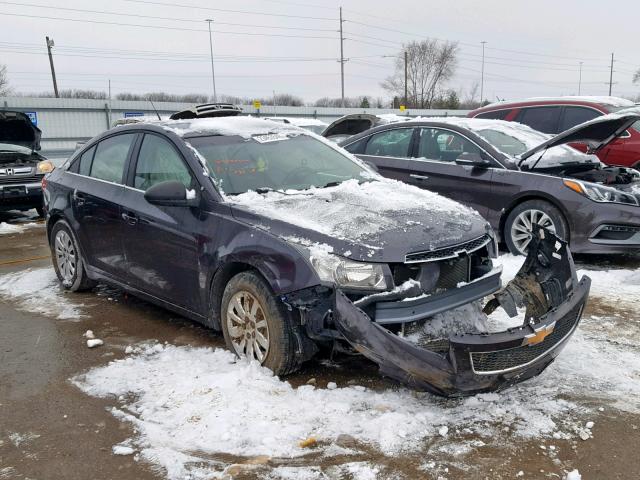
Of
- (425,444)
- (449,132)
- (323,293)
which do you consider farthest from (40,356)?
(449,132)

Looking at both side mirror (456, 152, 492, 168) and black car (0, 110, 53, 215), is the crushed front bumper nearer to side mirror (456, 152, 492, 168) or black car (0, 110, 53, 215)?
side mirror (456, 152, 492, 168)

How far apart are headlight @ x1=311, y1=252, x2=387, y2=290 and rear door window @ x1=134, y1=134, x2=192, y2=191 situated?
1.42 m

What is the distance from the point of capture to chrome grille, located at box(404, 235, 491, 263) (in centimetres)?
331

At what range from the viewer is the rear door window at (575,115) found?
919 cm

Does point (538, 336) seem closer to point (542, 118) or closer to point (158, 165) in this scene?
Result: point (158, 165)

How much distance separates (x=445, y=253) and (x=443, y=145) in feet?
13.7

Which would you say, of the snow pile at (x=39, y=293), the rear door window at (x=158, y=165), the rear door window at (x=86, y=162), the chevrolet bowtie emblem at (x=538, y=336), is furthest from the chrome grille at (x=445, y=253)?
the rear door window at (x=86, y=162)

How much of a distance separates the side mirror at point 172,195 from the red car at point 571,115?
23.1ft

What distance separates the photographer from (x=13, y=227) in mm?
9805

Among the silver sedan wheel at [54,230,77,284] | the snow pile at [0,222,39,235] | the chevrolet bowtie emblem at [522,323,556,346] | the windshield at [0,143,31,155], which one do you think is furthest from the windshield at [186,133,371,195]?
the windshield at [0,143,31,155]

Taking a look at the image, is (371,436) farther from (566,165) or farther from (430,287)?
(566,165)

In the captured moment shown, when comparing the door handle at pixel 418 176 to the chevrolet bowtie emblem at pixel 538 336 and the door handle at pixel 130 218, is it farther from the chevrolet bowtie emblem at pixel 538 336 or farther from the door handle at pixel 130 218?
the chevrolet bowtie emblem at pixel 538 336

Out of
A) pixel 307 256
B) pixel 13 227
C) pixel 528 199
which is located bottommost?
pixel 13 227

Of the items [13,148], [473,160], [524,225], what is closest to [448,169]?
[473,160]
